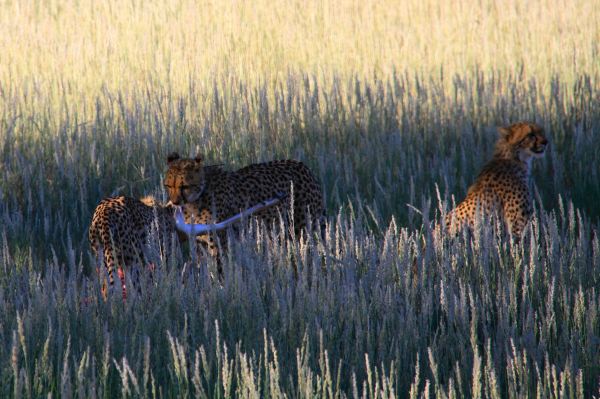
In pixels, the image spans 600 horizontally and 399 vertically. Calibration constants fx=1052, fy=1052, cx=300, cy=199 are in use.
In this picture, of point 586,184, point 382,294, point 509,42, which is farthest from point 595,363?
point 509,42

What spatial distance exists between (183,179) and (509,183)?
1834 millimetres

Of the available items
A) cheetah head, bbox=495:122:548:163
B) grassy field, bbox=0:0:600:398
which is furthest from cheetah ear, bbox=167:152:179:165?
cheetah head, bbox=495:122:548:163

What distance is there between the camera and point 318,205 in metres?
6.04

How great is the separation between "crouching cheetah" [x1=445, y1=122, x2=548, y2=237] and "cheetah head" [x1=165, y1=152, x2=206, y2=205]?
1.35 meters

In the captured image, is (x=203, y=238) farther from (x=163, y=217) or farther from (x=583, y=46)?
(x=583, y=46)

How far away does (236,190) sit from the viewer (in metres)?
5.72

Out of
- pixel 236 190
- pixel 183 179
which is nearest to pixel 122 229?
pixel 183 179

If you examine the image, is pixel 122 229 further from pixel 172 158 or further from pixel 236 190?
pixel 236 190

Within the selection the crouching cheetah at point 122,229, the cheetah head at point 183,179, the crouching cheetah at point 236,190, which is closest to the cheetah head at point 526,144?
the crouching cheetah at point 236,190

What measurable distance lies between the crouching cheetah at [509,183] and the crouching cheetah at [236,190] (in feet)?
2.67

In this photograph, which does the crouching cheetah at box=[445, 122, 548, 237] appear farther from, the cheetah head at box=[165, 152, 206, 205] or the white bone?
the cheetah head at box=[165, 152, 206, 205]

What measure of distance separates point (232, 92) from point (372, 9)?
3.68m

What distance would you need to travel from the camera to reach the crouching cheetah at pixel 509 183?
573 cm

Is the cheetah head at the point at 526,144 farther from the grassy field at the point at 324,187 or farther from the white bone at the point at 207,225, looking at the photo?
the white bone at the point at 207,225
